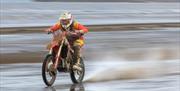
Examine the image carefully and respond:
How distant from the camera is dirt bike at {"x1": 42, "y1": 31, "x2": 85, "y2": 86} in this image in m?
14.4

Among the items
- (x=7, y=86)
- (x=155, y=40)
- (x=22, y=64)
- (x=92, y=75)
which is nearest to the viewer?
(x=7, y=86)

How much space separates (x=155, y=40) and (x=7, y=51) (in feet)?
23.6

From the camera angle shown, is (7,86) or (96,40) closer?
(7,86)

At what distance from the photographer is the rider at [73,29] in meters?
14.4

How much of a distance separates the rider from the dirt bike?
0.12 metres

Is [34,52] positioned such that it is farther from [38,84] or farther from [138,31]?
[138,31]

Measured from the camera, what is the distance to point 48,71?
47.4ft

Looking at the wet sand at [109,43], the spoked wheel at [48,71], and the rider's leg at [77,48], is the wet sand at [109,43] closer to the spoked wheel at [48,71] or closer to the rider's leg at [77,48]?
the rider's leg at [77,48]

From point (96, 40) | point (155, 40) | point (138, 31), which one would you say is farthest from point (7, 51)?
point (138, 31)

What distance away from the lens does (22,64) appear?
18406mm

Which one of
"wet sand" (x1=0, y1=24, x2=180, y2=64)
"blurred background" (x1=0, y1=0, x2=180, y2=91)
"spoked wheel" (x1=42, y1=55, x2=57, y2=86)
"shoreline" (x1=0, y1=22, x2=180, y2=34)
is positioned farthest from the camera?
"shoreline" (x1=0, y1=22, x2=180, y2=34)

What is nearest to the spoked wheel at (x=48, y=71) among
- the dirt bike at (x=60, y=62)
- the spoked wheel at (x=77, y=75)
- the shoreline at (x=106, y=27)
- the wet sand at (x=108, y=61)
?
the dirt bike at (x=60, y=62)

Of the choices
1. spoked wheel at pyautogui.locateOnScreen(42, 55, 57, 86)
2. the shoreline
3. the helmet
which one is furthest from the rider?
the shoreline

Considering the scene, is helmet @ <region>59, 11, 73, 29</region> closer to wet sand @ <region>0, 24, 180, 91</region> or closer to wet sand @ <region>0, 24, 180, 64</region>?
wet sand @ <region>0, 24, 180, 91</region>
